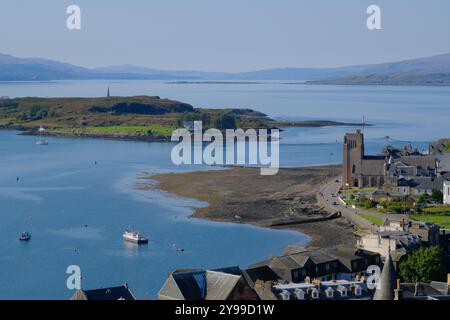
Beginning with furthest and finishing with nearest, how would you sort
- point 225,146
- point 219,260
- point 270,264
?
point 225,146 < point 219,260 < point 270,264

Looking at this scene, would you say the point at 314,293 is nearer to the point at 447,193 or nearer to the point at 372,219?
the point at 372,219

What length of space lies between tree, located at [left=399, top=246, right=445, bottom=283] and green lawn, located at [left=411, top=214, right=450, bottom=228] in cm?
830

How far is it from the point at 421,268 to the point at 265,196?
57.7 ft

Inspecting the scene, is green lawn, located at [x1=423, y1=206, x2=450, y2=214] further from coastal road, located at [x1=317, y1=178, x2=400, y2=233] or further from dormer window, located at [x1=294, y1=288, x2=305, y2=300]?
dormer window, located at [x1=294, y1=288, x2=305, y2=300]

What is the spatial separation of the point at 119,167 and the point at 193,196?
12472 mm

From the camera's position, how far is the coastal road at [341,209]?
25688 millimetres

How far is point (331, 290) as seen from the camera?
44.9ft

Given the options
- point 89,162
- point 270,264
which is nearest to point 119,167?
point 89,162

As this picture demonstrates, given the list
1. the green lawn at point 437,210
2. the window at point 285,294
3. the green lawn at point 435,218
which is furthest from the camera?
the green lawn at point 437,210

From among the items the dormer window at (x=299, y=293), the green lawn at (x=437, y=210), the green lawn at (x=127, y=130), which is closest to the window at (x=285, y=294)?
the dormer window at (x=299, y=293)

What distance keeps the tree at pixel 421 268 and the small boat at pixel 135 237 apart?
918 cm

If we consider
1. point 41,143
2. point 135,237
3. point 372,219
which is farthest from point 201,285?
point 41,143

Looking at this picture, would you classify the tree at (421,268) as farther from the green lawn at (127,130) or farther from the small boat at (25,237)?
the green lawn at (127,130)
